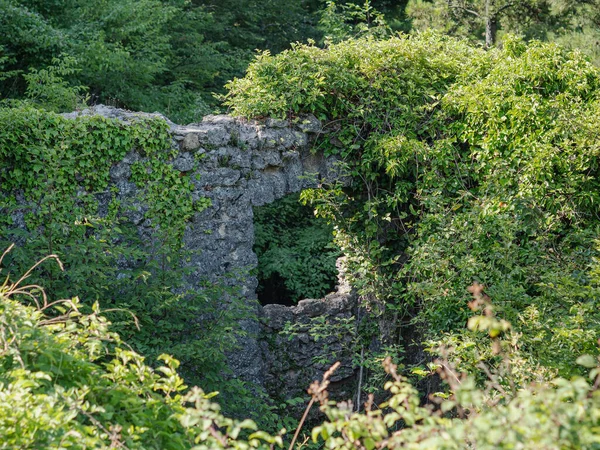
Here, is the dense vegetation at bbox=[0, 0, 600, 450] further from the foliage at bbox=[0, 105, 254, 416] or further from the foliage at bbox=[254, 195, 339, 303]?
the foliage at bbox=[254, 195, 339, 303]

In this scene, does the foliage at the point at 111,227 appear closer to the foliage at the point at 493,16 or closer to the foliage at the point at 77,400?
the foliage at the point at 77,400

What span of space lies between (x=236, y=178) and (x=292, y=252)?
13.2 feet

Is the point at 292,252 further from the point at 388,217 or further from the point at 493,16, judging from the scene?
the point at 493,16

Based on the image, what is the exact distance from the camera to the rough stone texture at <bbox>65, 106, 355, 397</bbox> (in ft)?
18.8

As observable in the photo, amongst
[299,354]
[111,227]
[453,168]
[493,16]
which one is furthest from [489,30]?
[111,227]

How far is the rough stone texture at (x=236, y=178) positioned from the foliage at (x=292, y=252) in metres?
2.99

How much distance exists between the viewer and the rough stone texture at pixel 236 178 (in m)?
5.72

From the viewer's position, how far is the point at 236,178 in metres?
5.99

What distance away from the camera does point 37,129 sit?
16.3 feet

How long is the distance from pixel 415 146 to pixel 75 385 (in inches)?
161

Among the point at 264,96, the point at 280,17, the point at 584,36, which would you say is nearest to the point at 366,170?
the point at 264,96

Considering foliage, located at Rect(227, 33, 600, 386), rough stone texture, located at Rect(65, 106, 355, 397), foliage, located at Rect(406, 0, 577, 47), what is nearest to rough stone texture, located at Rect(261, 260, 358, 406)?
rough stone texture, located at Rect(65, 106, 355, 397)

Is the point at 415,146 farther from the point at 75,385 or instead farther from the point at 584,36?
the point at 584,36

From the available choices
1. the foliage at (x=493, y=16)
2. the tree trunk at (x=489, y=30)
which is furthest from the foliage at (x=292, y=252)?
the tree trunk at (x=489, y=30)
